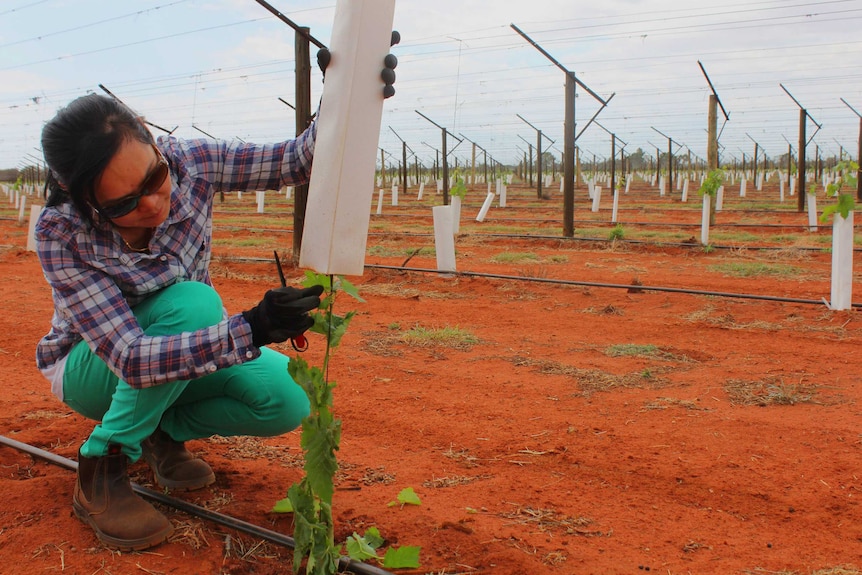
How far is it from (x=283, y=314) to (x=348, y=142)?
44 centimetres

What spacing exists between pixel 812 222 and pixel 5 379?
1390 cm

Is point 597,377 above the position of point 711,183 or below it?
below

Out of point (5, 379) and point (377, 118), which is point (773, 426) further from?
point (5, 379)

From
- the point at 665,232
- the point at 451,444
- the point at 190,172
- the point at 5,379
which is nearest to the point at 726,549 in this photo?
the point at 451,444

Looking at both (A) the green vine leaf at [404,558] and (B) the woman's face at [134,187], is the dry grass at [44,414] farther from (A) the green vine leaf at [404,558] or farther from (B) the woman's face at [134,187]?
(A) the green vine leaf at [404,558]

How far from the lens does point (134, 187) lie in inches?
73.8

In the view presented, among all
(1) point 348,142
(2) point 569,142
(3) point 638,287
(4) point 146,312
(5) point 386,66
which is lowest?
(3) point 638,287

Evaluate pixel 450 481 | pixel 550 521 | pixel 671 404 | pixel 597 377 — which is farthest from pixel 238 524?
pixel 597 377

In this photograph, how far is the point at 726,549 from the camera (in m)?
2.12

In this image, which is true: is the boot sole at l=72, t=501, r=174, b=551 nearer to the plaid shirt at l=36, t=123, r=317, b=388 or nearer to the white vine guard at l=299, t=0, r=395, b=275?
the plaid shirt at l=36, t=123, r=317, b=388

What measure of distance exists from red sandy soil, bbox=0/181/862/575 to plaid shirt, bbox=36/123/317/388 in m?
0.56

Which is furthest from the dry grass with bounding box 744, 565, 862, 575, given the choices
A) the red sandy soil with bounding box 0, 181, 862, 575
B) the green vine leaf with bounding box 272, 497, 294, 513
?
the green vine leaf with bounding box 272, 497, 294, 513

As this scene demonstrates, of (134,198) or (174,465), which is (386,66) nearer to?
(134,198)

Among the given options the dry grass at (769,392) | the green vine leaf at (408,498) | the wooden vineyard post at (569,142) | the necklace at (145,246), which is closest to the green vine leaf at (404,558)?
the green vine leaf at (408,498)
